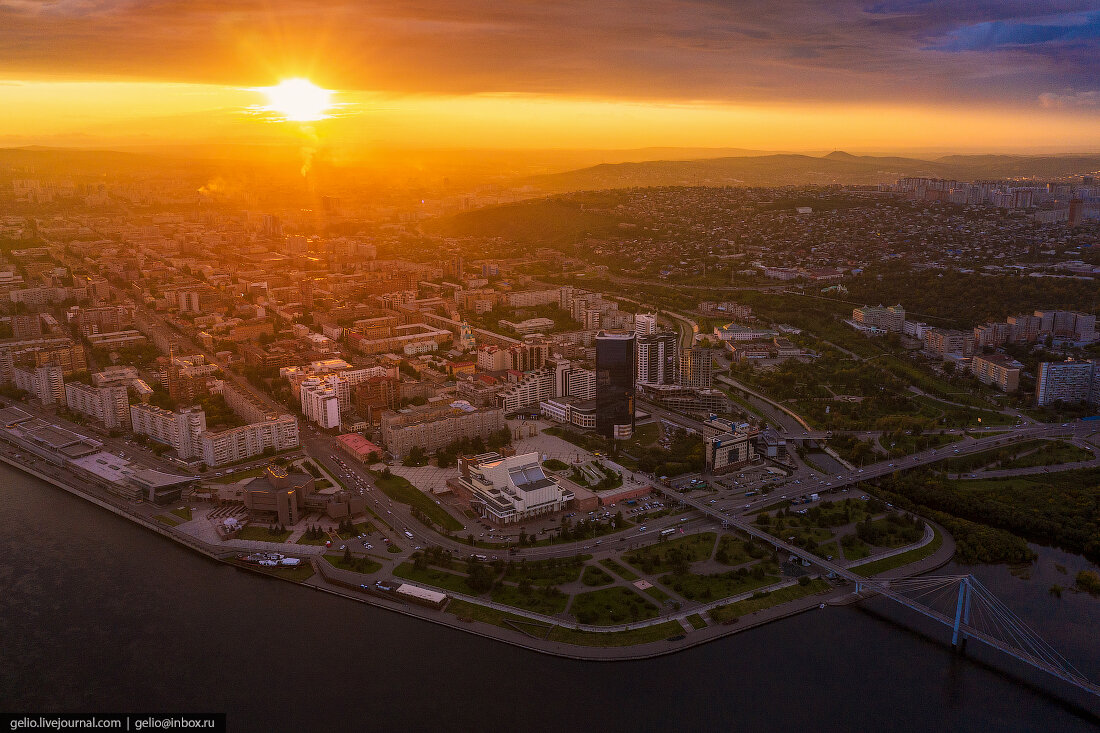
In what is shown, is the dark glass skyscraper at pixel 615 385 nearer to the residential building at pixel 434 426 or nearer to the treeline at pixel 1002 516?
the residential building at pixel 434 426

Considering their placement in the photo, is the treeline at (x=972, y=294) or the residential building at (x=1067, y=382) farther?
the treeline at (x=972, y=294)

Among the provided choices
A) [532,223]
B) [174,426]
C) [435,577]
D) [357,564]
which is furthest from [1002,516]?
[532,223]

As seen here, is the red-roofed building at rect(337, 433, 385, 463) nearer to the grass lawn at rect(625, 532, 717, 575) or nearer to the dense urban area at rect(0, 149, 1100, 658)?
the dense urban area at rect(0, 149, 1100, 658)

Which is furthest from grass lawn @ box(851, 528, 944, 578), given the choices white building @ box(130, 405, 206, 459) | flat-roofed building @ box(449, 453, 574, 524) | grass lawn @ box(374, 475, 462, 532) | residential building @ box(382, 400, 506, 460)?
white building @ box(130, 405, 206, 459)

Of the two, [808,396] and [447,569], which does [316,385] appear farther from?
[808,396]

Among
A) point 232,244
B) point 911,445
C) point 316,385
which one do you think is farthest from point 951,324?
point 232,244

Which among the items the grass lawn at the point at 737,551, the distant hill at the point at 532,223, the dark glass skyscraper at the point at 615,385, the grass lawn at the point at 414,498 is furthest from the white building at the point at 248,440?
the distant hill at the point at 532,223
